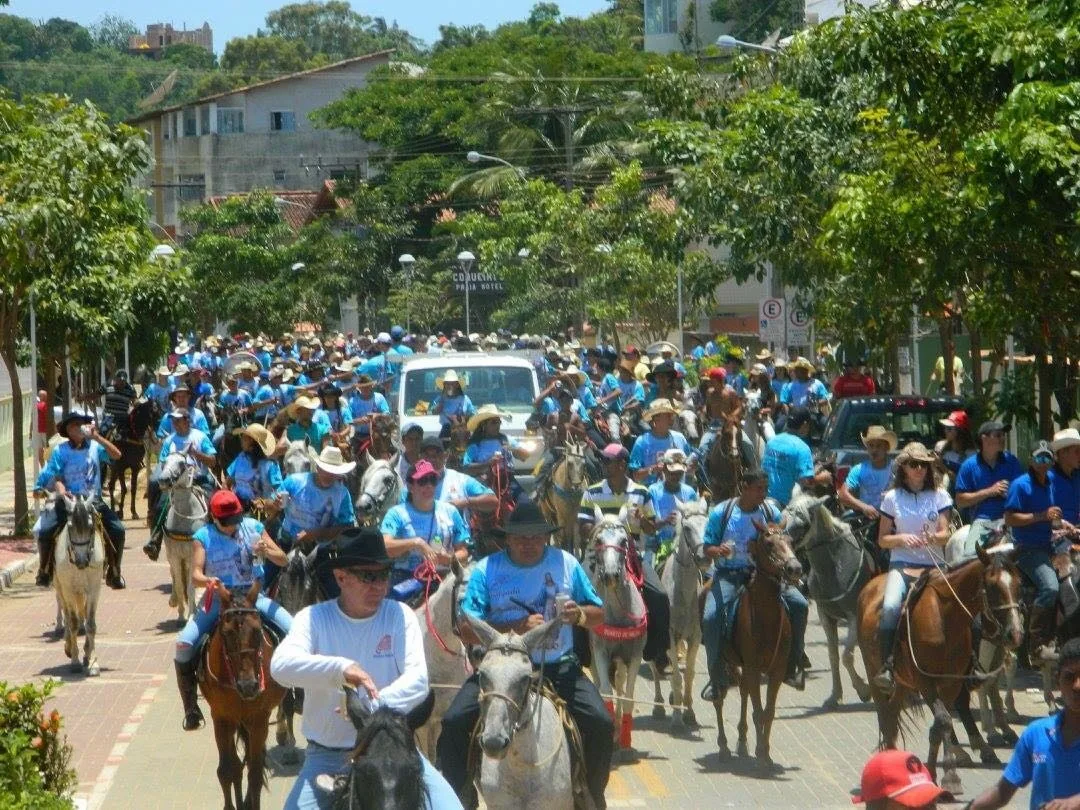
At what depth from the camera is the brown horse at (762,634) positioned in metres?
12.6

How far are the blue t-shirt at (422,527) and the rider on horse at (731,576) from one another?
1.93 metres

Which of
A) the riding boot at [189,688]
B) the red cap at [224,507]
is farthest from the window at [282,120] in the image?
the riding boot at [189,688]

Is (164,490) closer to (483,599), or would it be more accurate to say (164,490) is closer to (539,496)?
(539,496)

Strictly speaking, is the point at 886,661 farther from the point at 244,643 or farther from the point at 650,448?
the point at 650,448

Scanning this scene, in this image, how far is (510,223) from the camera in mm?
52188

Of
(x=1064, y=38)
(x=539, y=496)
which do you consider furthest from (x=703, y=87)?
(x=1064, y=38)

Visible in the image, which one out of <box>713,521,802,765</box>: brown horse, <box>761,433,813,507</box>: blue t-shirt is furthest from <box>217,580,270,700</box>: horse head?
<box>761,433,813,507</box>: blue t-shirt

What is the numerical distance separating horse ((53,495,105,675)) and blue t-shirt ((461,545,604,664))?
8164 mm

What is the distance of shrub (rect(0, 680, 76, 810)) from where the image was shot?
863cm

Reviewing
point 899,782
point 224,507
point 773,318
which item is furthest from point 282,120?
point 899,782

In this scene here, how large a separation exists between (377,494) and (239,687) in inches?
146

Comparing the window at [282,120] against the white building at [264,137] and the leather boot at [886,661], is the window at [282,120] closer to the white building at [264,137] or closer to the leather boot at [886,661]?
the white building at [264,137]

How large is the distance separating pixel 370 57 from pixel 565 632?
9377cm

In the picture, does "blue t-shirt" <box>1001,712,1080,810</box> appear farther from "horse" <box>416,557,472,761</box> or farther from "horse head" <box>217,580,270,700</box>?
"horse head" <box>217,580,270,700</box>
